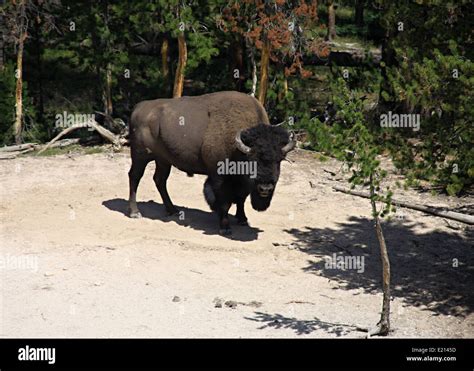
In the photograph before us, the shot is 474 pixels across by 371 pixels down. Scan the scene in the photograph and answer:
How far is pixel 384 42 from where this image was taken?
947 inches

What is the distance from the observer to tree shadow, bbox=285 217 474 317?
12273 millimetres

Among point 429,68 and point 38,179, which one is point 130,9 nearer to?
point 38,179

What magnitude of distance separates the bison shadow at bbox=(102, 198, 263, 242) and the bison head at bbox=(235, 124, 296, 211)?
1.01 m

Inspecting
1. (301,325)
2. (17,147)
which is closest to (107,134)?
(17,147)

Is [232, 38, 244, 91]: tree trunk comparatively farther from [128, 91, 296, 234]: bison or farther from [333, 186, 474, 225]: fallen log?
Answer: [128, 91, 296, 234]: bison

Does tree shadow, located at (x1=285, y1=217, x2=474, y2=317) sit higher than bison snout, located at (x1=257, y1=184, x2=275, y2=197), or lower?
lower

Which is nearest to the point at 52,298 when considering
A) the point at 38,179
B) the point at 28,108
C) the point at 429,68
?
the point at 429,68

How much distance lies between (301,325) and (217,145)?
5.09 meters

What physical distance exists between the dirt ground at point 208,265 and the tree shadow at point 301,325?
2cm

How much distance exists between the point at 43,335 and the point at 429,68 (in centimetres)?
596

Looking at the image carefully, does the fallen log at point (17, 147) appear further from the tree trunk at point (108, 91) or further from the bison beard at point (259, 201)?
the bison beard at point (259, 201)

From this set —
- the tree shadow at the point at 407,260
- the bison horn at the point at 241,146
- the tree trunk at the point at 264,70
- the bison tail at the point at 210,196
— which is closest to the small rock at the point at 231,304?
the tree shadow at the point at 407,260

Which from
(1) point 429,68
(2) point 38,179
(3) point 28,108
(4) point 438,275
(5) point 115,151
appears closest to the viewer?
(1) point 429,68

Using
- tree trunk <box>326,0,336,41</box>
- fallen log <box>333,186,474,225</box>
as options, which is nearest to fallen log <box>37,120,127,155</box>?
fallen log <box>333,186,474,225</box>
